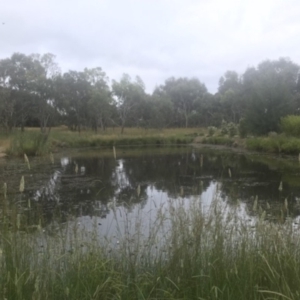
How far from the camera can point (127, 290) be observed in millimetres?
2965

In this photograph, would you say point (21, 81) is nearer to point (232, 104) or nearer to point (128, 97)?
point (128, 97)

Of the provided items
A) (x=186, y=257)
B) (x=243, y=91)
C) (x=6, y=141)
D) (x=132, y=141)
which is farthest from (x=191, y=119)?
(x=186, y=257)

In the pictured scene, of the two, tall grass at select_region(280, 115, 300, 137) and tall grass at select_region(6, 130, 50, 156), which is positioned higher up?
tall grass at select_region(280, 115, 300, 137)

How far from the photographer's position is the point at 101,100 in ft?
127

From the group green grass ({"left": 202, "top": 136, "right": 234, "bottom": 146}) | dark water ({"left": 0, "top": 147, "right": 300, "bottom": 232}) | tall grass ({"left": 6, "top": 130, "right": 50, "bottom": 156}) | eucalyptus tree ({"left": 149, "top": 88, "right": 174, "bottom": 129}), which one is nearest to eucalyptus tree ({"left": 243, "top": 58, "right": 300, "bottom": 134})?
green grass ({"left": 202, "top": 136, "right": 234, "bottom": 146})

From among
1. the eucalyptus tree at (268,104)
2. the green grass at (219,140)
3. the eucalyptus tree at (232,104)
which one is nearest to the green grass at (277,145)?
the eucalyptus tree at (268,104)

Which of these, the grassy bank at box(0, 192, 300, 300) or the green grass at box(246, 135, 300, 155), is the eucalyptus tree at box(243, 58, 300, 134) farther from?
the grassy bank at box(0, 192, 300, 300)

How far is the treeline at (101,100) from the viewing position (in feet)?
109

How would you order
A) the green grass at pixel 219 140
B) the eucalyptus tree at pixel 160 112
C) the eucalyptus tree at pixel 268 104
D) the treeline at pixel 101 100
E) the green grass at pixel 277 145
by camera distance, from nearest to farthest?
the green grass at pixel 277 145 → the eucalyptus tree at pixel 268 104 → the green grass at pixel 219 140 → the treeline at pixel 101 100 → the eucalyptus tree at pixel 160 112

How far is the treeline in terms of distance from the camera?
33.1m

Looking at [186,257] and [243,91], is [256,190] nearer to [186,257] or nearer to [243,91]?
[186,257]

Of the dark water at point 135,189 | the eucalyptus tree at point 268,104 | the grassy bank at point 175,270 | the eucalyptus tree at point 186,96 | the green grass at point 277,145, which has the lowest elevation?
the dark water at point 135,189

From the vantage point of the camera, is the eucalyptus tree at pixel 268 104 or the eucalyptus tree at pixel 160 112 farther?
the eucalyptus tree at pixel 160 112

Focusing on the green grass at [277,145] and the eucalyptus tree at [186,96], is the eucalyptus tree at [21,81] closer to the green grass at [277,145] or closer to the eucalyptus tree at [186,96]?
the eucalyptus tree at [186,96]
